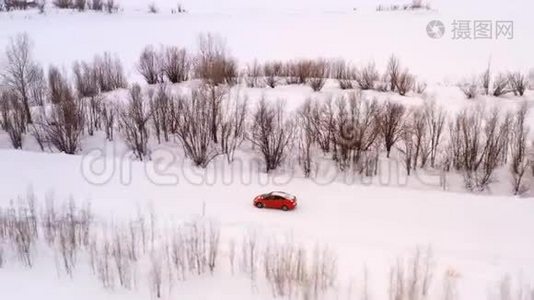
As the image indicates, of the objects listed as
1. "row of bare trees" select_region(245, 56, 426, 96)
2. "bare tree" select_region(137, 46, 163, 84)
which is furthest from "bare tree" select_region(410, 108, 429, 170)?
"bare tree" select_region(137, 46, 163, 84)

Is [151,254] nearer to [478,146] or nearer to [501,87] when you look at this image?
[478,146]

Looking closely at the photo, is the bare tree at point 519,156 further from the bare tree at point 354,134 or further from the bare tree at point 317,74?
the bare tree at point 317,74

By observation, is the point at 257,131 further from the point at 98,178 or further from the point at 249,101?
the point at 98,178

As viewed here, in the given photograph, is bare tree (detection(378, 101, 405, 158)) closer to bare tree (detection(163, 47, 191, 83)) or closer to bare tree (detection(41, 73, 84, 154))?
bare tree (detection(163, 47, 191, 83))

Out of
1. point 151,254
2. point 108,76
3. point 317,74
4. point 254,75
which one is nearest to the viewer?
point 151,254

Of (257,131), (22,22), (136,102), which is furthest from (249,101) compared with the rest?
(22,22)

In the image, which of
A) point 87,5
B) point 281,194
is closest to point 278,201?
point 281,194

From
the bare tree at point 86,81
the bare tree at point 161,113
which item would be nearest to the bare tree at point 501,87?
the bare tree at point 161,113

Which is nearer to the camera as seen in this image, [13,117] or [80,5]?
[13,117]
